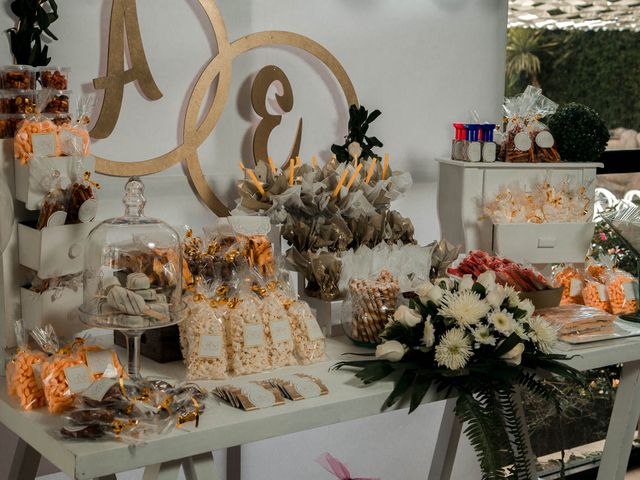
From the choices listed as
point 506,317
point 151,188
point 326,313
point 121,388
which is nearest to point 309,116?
point 151,188

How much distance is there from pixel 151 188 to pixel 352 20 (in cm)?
88

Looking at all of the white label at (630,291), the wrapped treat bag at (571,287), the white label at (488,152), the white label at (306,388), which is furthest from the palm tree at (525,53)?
the white label at (306,388)

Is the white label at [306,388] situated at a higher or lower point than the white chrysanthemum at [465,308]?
lower

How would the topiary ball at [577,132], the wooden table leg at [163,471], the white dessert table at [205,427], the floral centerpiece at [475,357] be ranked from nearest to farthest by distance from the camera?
the white dessert table at [205,427]
the wooden table leg at [163,471]
the floral centerpiece at [475,357]
the topiary ball at [577,132]

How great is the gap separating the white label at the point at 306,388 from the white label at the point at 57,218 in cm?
63

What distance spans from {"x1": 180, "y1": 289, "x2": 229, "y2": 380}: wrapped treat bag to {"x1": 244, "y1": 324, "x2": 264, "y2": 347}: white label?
0.05 meters

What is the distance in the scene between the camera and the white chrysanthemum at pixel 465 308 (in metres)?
1.99

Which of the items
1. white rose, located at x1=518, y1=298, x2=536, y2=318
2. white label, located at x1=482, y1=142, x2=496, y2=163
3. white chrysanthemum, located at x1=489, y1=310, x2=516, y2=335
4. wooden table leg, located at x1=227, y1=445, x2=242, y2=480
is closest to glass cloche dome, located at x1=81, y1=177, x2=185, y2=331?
white chrysanthemum, located at x1=489, y1=310, x2=516, y2=335

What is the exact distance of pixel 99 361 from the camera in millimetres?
1922

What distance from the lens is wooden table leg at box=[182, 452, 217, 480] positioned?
1.72 meters

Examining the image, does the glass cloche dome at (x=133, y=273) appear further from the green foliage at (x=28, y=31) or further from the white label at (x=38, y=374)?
the green foliage at (x=28, y=31)

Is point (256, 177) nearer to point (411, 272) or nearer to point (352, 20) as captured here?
point (411, 272)

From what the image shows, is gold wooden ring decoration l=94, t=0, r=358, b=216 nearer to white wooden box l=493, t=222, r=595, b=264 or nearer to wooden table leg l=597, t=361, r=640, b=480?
white wooden box l=493, t=222, r=595, b=264

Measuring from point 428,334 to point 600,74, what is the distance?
2.28 metres
